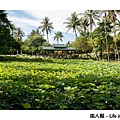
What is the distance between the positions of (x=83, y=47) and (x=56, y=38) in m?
20.4

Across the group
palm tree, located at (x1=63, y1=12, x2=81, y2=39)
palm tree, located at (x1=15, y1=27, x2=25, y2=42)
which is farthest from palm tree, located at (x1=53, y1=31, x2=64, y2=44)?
palm tree, located at (x1=63, y1=12, x2=81, y2=39)

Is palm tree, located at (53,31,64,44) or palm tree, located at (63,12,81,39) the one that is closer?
palm tree, located at (63,12,81,39)

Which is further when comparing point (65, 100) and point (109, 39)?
point (109, 39)

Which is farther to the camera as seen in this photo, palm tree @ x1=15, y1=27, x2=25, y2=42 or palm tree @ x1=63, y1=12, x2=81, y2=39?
palm tree @ x1=15, y1=27, x2=25, y2=42

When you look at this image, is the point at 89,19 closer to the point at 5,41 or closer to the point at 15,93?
the point at 5,41

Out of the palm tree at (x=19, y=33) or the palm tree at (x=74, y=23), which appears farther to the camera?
the palm tree at (x=19, y=33)

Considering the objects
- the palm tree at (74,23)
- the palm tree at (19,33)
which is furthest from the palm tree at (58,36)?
the palm tree at (74,23)

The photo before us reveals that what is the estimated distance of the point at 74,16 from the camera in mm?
33438

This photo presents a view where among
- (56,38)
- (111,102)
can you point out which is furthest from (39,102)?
(56,38)

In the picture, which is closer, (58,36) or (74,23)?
(74,23)

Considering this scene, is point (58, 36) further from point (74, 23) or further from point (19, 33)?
point (74, 23)

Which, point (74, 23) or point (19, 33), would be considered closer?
point (74, 23)

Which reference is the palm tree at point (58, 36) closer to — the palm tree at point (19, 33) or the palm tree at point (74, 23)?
the palm tree at point (19, 33)

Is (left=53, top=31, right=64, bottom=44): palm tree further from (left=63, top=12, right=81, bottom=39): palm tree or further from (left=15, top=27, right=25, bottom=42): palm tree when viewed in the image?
(left=63, top=12, right=81, bottom=39): palm tree
